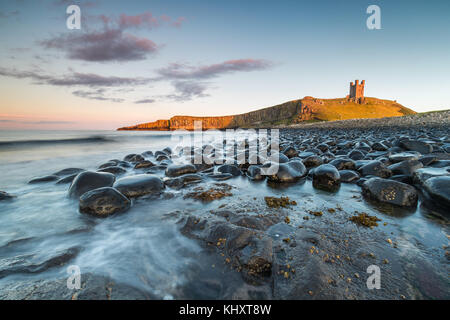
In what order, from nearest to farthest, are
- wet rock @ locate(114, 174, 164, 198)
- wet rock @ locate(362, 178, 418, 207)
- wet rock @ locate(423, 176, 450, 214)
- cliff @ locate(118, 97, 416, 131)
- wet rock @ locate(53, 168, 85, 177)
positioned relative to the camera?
wet rock @ locate(423, 176, 450, 214) → wet rock @ locate(362, 178, 418, 207) → wet rock @ locate(114, 174, 164, 198) → wet rock @ locate(53, 168, 85, 177) → cliff @ locate(118, 97, 416, 131)

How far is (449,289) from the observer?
1.32m

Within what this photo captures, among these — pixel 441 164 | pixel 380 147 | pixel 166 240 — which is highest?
pixel 380 147

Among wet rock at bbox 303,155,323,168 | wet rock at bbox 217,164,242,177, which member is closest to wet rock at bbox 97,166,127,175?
wet rock at bbox 217,164,242,177

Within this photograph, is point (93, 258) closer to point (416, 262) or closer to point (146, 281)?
point (146, 281)

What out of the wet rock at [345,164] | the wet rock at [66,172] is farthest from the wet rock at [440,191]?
the wet rock at [66,172]

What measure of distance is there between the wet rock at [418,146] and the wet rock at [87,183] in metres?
8.86

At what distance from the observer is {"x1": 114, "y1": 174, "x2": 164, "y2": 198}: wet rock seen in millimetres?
3385

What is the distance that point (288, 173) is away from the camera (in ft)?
13.6

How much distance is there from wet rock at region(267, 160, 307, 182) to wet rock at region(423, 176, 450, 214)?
2.00 meters

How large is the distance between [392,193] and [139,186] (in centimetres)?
420

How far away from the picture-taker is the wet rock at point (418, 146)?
583 cm

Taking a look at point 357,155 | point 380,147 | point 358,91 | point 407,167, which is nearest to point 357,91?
point 358,91

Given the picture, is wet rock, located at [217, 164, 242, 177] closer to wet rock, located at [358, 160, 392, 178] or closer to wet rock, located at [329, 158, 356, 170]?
wet rock, located at [329, 158, 356, 170]

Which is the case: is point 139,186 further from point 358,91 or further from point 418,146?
point 358,91
